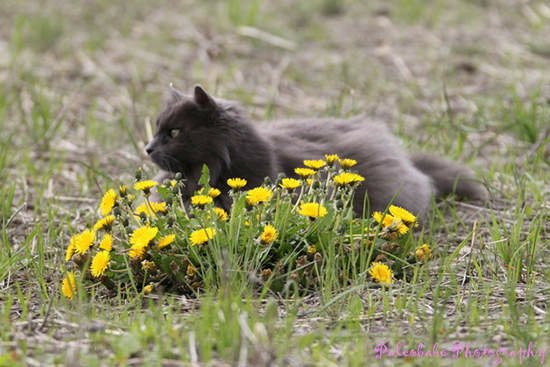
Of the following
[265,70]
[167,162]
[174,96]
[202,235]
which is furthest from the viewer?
[265,70]

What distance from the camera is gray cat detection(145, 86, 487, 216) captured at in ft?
13.1

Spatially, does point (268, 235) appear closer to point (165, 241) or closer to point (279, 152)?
point (165, 241)

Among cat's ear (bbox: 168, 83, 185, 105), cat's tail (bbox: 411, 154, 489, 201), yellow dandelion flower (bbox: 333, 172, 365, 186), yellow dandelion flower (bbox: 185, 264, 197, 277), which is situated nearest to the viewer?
yellow dandelion flower (bbox: 185, 264, 197, 277)

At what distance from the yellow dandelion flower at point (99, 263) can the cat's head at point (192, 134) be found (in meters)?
0.92

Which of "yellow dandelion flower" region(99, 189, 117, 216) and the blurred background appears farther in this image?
the blurred background

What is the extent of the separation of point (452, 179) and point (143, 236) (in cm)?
212

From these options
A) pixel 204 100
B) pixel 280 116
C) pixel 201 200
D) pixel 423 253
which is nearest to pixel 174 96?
pixel 204 100

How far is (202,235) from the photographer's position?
3053mm

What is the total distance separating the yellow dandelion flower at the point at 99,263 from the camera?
3.12 meters

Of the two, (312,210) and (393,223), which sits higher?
(312,210)

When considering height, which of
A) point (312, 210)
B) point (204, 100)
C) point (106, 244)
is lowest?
point (106, 244)

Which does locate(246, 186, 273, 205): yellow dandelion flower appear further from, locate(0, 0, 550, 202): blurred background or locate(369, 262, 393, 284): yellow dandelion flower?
locate(0, 0, 550, 202): blurred background

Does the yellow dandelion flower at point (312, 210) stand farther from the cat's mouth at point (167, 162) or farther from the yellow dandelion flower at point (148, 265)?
the cat's mouth at point (167, 162)

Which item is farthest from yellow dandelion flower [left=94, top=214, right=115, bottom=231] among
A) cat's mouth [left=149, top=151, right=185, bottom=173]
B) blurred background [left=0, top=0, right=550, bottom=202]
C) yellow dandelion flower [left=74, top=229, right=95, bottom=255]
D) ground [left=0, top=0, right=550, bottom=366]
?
blurred background [left=0, top=0, right=550, bottom=202]
